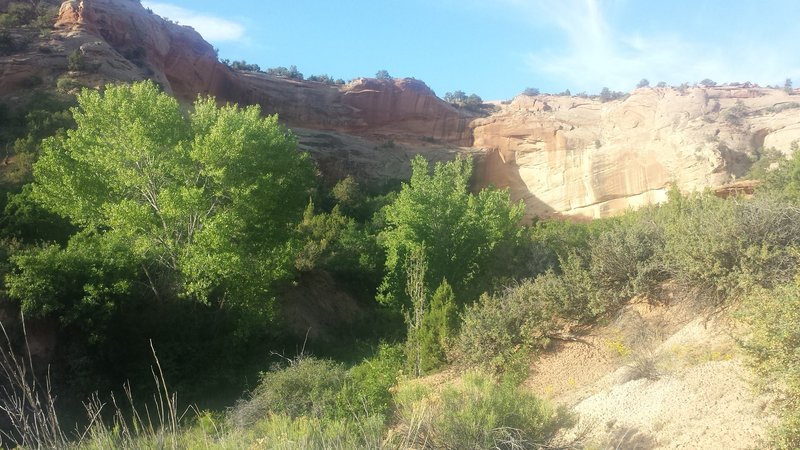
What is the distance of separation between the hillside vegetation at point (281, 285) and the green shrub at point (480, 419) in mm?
28

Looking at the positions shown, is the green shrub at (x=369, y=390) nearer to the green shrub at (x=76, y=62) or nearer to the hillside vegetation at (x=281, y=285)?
the hillside vegetation at (x=281, y=285)

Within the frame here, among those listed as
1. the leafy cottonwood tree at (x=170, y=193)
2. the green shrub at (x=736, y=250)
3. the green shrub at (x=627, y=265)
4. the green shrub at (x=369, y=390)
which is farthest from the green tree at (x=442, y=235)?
the green shrub at (x=369, y=390)

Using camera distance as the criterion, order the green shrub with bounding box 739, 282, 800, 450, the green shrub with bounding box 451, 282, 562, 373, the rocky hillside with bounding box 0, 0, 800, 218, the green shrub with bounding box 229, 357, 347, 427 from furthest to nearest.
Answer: the rocky hillside with bounding box 0, 0, 800, 218, the green shrub with bounding box 451, 282, 562, 373, the green shrub with bounding box 229, 357, 347, 427, the green shrub with bounding box 739, 282, 800, 450

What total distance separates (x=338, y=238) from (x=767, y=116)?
33.2 meters

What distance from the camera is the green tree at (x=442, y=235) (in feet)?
58.0

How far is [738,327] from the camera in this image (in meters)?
9.46

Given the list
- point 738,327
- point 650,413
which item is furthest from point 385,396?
point 738,327

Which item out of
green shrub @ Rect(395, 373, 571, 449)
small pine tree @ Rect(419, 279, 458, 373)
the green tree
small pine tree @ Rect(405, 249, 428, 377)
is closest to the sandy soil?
green shrub @ Rect(395, 373, 571, 449)

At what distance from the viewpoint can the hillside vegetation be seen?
27.5 ft

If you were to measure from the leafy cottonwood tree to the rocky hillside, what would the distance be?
63.5 ft

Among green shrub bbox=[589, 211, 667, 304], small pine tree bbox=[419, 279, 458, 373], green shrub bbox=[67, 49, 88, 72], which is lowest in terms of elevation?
small pine tree bbox=[419, 279, 458, 373]

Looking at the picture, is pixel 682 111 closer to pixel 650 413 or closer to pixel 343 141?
pixel 343 141

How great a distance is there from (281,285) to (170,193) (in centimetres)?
758

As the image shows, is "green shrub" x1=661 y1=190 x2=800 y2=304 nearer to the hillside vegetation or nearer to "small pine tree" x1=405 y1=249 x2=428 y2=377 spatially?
the hillside vegetation
